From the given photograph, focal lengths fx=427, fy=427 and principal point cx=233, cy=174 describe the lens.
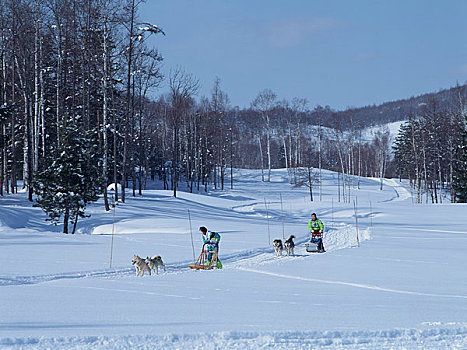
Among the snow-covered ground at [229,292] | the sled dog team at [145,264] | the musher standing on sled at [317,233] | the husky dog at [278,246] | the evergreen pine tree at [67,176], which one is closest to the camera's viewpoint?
the snow-covered ground at [229,292]

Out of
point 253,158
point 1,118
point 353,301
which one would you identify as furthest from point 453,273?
point 253,158

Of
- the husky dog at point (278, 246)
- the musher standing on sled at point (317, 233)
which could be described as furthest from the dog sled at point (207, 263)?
the musher standing on sled at point (317, 233)

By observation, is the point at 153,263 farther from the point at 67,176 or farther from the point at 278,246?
the point at 67,176

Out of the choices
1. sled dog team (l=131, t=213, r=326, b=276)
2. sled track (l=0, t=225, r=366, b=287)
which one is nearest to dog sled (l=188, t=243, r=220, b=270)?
sled dog team (l=131, t=213, r=326, b=276)

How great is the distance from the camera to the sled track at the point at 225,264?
32.0 feet

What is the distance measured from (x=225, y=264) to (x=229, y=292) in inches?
198

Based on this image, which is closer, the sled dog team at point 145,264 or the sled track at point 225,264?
the sled track at point 225,264

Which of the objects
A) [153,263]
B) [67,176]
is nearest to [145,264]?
[153,263]

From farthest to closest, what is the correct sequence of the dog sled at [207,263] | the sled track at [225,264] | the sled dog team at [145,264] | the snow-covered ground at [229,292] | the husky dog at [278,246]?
the husky dog at [278,246], the dog sled at [207,263], the sled dog team at [145,264], the sled track at [225,264], the snow-covered ground at [229,292]

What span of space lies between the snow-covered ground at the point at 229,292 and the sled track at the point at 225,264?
41mm

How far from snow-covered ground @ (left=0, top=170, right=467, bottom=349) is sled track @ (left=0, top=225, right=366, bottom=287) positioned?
0.13 ft

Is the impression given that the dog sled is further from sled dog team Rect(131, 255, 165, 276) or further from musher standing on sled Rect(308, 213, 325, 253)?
musher standing on sled Rect(308, 213, 325, 253)

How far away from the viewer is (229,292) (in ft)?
26.3

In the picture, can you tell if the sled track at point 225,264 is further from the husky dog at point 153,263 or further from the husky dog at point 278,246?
the husky dog at point 153,263
